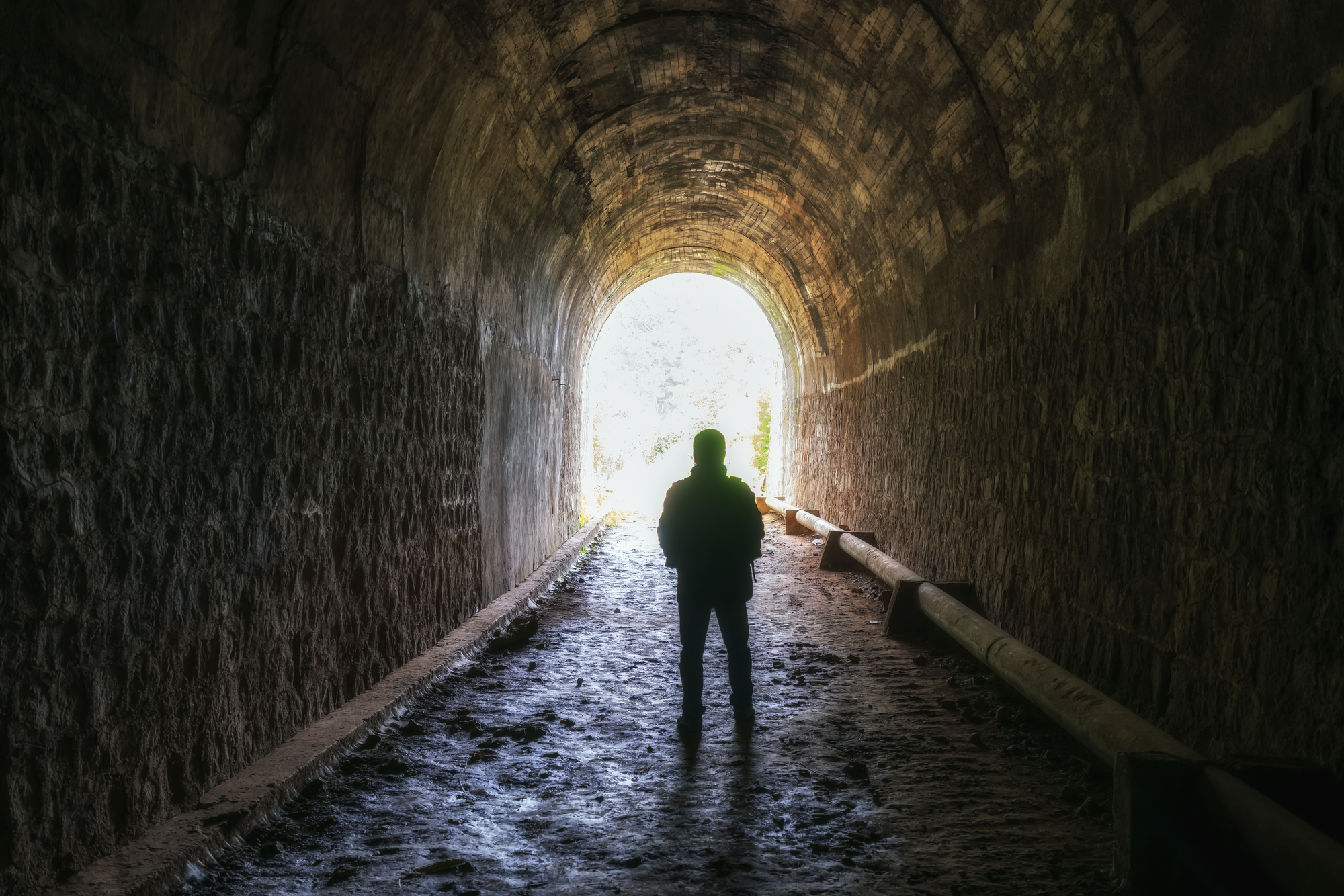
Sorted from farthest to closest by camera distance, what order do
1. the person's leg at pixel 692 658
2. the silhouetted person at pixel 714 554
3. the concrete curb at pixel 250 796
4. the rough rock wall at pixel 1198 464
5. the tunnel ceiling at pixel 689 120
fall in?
the silhouetted person at pixel 714 554 → the person's leg at pixel 692 658 → the tunnel ceiling at pixel 689 120 → the rough rock wall at pixel 1198 464 → the concrete curb at pixel 250 796

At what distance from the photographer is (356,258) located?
467 cm

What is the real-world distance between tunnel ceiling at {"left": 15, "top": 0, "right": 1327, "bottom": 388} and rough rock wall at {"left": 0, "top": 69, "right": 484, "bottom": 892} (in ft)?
0.89

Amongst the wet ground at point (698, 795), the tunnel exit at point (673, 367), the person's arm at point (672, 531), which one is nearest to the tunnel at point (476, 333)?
the wet ground at point (698, 795)

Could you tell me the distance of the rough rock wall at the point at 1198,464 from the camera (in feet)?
9.54

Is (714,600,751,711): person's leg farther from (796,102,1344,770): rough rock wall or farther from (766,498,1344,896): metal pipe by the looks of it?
(796,102,1344,770): rough rock wall

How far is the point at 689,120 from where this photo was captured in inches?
360

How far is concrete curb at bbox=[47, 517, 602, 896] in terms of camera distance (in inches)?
103

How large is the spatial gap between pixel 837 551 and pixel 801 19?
6.37 meters

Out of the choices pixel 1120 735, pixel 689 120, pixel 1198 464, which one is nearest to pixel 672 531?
pixel 1120 735

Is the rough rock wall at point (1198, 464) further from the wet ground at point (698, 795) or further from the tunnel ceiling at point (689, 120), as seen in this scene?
the wet ground at point (698, 795)

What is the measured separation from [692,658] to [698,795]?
101cm

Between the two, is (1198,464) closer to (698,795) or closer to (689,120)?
(698,795)

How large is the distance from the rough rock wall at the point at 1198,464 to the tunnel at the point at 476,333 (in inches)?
0.9

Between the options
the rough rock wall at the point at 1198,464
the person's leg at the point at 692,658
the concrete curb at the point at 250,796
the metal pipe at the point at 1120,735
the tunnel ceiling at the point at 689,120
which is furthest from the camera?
the person's leg at the point at 692,658
